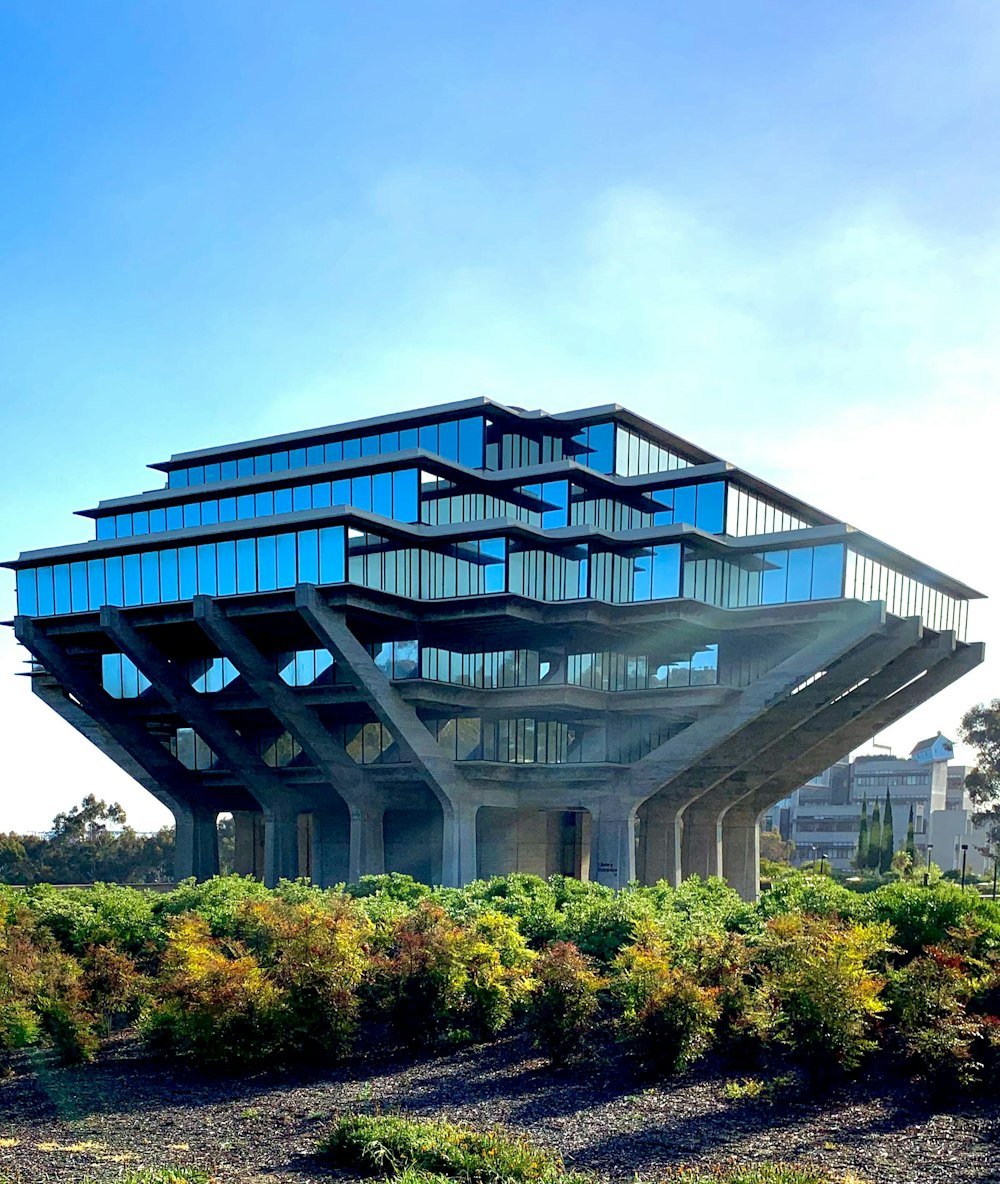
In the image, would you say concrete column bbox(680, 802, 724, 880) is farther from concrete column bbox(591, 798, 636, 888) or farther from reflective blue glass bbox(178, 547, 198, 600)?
reflective blue glass bbox(178, 547, 198, 600)

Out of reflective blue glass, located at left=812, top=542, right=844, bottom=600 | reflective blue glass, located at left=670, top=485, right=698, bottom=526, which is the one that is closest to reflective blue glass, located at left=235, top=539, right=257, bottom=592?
reflective blue glass, located at left=670, top=485, right=698, bottom=526

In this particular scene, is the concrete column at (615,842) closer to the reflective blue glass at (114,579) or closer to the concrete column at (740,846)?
the concrete column at (740,846)

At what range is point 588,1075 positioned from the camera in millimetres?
19766

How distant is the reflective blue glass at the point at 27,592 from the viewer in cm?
5806

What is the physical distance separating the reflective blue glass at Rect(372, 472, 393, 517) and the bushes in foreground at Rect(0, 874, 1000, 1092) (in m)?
26.0

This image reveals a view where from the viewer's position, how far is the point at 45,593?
57656 mm

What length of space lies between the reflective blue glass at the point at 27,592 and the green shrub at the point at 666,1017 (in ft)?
149

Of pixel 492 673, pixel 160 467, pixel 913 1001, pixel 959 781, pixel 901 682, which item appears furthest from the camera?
pixel 959 781

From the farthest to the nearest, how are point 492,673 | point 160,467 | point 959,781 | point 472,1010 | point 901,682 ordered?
point 959,781 → point 160,467 → point 901,682 → point 492,673 → point 472,1010

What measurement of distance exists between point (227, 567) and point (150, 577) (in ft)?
14.6

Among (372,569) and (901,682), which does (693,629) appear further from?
(372,569)

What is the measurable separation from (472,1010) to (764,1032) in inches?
217

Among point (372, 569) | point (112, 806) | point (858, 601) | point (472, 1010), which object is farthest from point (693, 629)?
point (112, 806)

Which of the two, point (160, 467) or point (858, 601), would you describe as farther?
point (160, 467)
